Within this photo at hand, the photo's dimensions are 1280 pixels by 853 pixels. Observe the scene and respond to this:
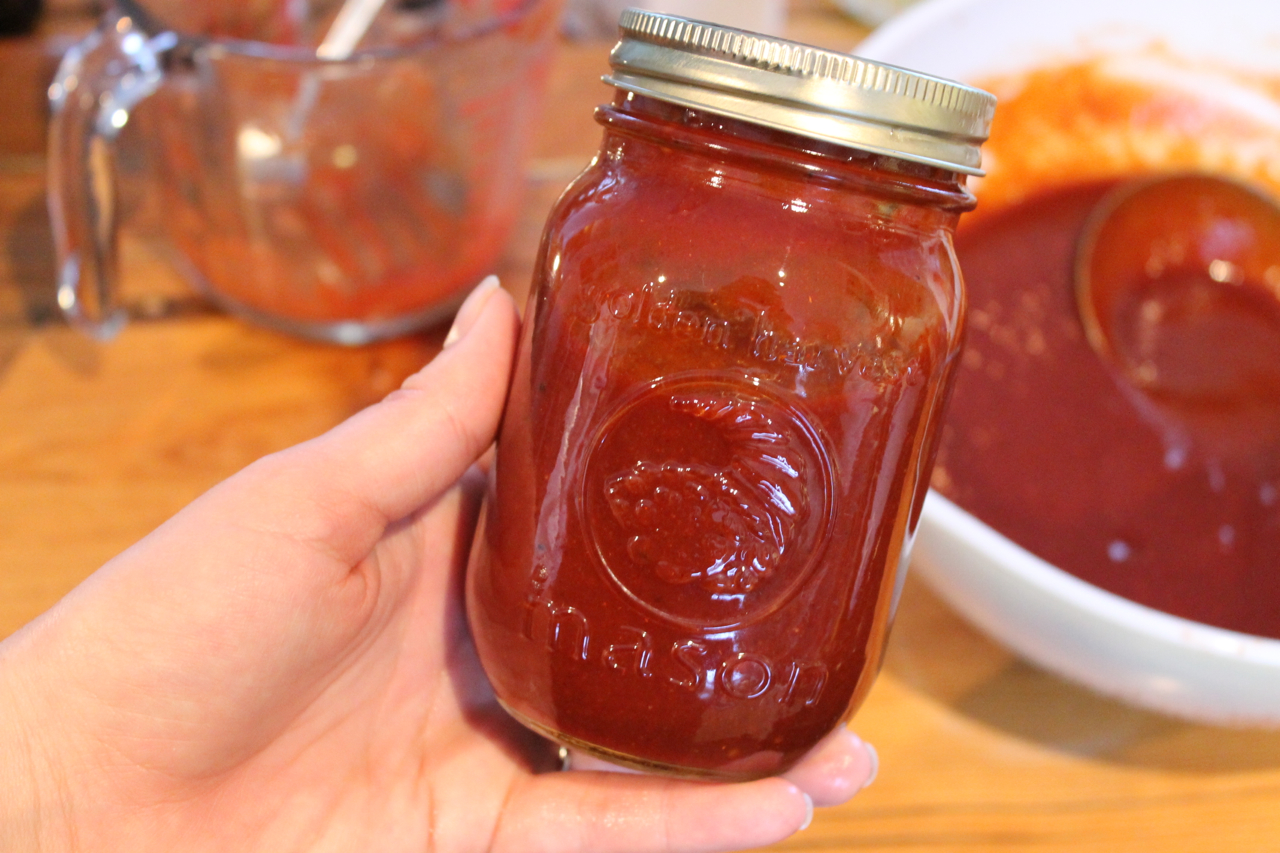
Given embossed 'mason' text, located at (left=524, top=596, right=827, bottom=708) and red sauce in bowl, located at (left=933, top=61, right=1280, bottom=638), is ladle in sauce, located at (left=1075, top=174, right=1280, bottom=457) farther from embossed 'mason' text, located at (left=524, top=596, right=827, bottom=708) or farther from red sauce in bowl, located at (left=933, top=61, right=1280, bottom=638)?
embossed 'mason' text, located at (left=524, top=596, right=827, bottom=708)

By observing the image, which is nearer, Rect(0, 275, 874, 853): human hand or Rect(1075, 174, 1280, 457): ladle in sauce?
Rect(0, 275, 874, 853): human hand

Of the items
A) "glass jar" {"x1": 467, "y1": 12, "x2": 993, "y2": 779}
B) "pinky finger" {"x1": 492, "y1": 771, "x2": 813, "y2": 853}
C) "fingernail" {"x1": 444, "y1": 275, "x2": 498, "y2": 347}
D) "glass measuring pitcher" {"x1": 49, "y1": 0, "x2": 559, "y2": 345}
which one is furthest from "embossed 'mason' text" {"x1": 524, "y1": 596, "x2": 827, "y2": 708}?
"glass measuring pitcher" {"x1": 49, "y1": 0, "x2": 559, "y2": 345}

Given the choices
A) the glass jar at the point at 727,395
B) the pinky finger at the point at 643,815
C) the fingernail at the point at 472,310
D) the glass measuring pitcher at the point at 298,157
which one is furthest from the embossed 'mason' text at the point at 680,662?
the glass measuring pitcher at the point at 298,157

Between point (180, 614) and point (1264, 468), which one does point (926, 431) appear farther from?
point (1264, 468)

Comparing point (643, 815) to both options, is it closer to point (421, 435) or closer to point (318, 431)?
point (421, 435)

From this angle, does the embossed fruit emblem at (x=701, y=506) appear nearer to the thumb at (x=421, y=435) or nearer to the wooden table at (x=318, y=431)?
the thumb at (x=421, y=435)

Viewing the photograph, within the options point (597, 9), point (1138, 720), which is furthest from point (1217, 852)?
point (597, 9)

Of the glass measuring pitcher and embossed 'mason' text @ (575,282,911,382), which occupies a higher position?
embossed 'mason' text @ (575,282,911,382)
